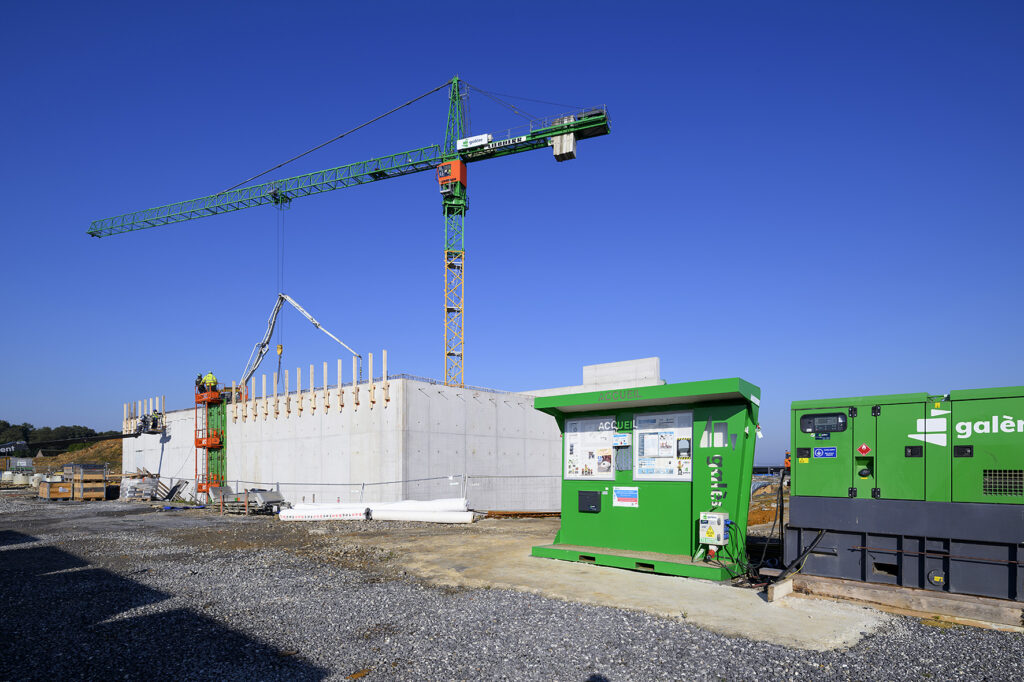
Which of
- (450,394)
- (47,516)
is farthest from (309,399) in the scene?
(47,516)

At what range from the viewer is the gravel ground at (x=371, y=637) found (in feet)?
21.9

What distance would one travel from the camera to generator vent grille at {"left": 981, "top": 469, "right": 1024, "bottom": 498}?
8.44m

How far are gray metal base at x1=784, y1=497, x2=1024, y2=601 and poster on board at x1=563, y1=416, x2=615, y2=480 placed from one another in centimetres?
358

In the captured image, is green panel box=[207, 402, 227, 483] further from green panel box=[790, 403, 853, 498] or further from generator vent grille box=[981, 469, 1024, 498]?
generator vent grille box=[981, 469, 1024, 498]

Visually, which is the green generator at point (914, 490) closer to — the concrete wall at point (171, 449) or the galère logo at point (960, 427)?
the galère logo at point (960, 427)

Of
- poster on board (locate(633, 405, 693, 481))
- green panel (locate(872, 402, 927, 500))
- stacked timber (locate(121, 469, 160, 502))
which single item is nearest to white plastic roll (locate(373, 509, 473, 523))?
poster on board (locate(633, 405, 693, 481))

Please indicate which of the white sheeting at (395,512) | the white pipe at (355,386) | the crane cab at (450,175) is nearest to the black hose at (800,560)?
the white sheeting at (395,512)

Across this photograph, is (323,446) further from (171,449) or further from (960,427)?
(960,427)

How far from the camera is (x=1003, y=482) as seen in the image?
28.0ft

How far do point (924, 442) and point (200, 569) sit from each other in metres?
12.3

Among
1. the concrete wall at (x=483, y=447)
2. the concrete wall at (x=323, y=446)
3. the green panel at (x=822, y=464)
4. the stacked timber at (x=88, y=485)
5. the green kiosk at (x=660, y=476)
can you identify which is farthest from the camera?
the stacked timber at (x=88, y=485)

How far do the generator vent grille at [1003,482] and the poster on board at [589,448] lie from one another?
584cm

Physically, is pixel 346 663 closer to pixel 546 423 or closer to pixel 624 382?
pixel 546 423

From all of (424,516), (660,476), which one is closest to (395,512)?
(424,516)
